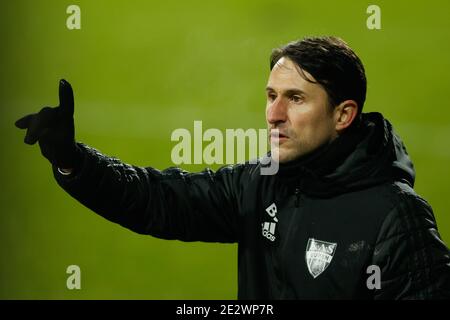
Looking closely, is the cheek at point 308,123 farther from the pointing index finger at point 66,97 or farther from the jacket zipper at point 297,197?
the pointing index finger at point 66,97

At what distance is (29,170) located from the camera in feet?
6.51

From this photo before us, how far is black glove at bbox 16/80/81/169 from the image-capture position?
3.89 ft

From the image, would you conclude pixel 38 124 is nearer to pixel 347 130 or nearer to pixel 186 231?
pixel 186 231

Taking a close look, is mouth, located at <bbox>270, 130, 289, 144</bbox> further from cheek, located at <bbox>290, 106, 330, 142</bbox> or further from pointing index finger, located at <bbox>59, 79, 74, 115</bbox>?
pointing index finger, located at <bbox>59, 79, 74, 115</bbox>

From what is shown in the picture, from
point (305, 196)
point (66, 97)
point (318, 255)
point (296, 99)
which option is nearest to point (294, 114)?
point (296, 99)

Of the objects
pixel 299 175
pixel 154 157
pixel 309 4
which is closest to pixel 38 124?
pixel 299 175

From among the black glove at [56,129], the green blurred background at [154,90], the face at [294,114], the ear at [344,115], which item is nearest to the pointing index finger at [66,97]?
the black glove at [56,129]

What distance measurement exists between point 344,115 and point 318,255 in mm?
274

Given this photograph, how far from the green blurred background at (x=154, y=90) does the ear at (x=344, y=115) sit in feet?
2.29

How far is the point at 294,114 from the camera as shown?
4.18ft

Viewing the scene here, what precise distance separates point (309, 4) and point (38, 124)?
103 centimetres

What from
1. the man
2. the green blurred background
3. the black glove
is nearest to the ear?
the man

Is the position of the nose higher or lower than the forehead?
lower

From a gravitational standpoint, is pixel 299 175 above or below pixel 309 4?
below
